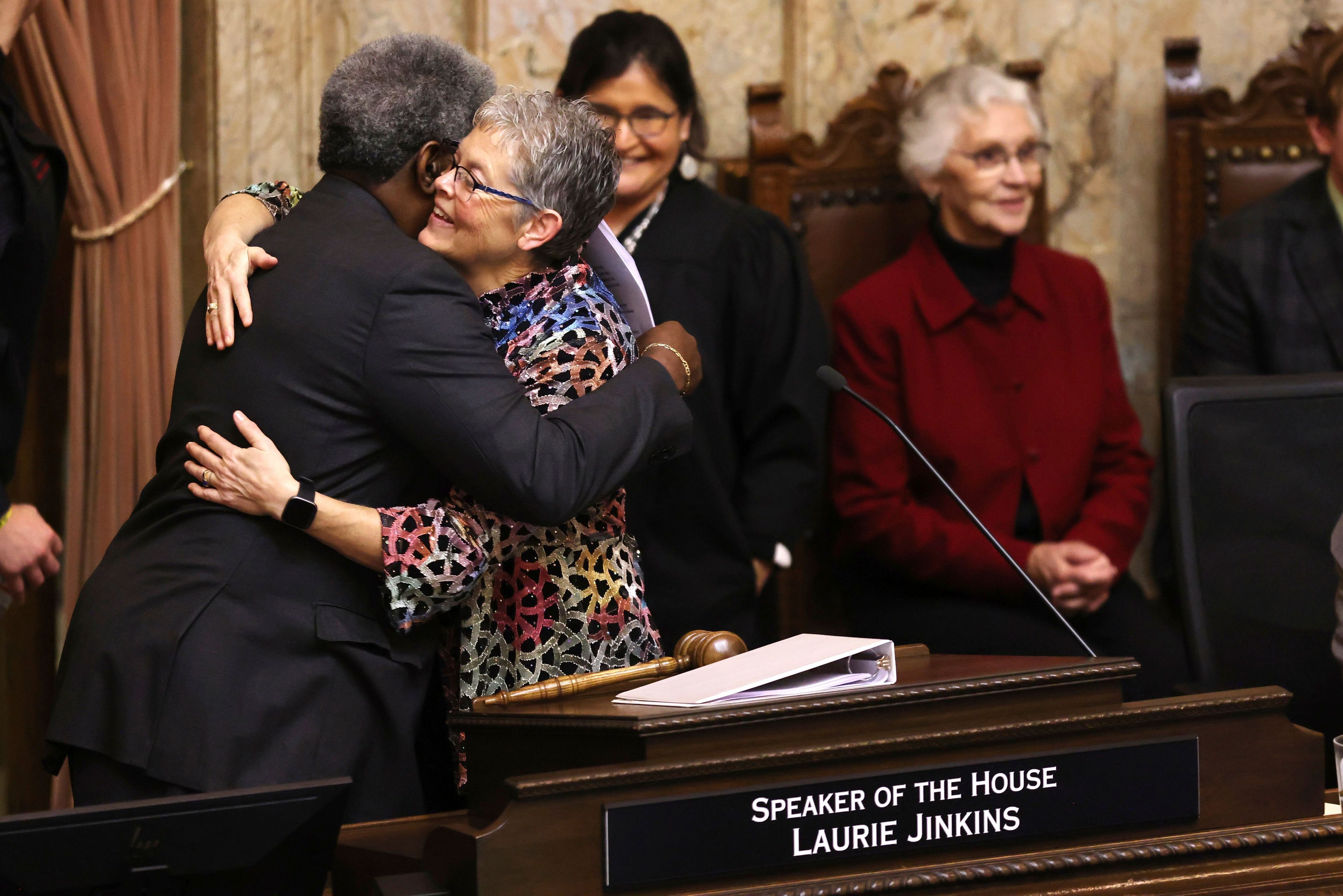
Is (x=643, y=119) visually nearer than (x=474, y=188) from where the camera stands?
No

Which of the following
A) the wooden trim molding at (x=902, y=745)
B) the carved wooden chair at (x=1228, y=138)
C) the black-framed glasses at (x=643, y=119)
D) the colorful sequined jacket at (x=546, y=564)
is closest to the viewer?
the wooden trim molding at (x=902, y=745)

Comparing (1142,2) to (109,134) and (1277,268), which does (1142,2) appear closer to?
(1277,268)

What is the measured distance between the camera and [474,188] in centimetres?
191

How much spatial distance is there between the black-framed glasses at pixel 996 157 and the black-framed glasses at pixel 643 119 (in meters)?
0.86

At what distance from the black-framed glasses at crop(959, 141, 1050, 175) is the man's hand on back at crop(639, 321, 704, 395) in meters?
1.75

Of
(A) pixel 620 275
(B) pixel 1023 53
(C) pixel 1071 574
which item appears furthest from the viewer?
(B) pixel 1023 53

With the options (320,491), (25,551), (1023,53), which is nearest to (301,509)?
(320,491)

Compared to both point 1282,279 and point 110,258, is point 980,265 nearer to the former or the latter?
point 1282,279

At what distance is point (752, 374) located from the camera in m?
3.21

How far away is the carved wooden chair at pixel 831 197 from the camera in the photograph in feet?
12.2

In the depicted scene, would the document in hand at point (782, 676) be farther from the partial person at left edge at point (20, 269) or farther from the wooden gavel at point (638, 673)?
the partial person at left edge at point (20, 269)

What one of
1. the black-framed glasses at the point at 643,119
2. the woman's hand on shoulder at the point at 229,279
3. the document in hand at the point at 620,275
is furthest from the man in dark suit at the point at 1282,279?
the woman's hand on shoulder at the point at 229,279

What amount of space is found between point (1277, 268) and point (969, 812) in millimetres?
2446

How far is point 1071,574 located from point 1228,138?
1.46 metres
